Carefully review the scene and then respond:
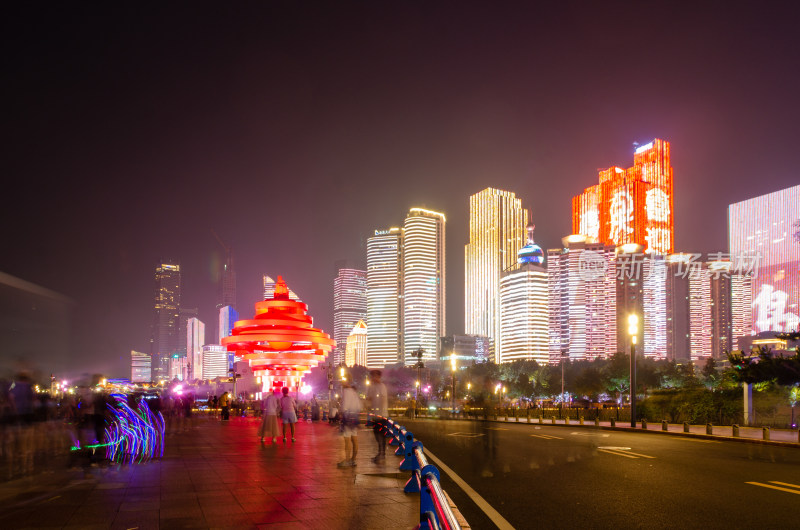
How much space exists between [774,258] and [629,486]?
205 meters

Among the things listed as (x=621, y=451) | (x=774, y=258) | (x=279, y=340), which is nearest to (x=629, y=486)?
(x=621, y=451)

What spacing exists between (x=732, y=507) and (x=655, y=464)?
491cm

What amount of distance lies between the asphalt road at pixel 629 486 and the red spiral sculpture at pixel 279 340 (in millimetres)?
50676

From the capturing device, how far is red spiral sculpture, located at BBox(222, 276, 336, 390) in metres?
66.1

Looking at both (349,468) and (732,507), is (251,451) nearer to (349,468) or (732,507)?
(349,468)

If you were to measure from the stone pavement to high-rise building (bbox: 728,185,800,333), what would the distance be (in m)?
188

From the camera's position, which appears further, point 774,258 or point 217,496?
point 774,258

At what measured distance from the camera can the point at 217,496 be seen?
9344mm

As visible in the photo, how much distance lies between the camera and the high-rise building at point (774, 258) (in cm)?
17762

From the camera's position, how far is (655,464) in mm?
13250

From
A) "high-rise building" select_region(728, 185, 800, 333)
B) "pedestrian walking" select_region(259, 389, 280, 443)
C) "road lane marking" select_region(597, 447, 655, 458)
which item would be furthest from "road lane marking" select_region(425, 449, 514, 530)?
"high-rise building" select_region(728, 185, 800, 333)

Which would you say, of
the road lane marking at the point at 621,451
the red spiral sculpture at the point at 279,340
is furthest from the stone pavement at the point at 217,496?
the red spiral sculpture at the point at 279,340

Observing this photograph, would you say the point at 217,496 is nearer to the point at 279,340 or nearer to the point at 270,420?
the point at 270,420

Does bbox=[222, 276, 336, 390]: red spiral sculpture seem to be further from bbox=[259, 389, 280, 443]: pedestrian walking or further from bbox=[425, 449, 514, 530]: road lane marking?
bbox=[425, 449, 514, 530]: road lane marking
